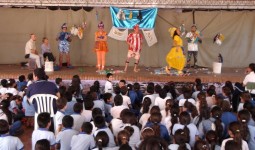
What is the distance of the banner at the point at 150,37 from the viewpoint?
11742 millimetres

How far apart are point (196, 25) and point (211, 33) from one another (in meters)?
0.54

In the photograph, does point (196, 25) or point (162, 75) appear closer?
point (162, 75)

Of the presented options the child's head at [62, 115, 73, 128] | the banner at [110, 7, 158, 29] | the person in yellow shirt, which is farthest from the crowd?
the banner at [110, 7, 158, 29]

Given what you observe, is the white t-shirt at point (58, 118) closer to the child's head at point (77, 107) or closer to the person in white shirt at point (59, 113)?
the person in white shirt at point (59, 113)

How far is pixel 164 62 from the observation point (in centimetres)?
1216

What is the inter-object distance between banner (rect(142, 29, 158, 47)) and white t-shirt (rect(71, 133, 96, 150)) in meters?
8.03

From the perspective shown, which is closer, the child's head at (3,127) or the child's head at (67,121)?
the child's head at (3,127)

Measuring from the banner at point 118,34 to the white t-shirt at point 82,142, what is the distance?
7.98 metres

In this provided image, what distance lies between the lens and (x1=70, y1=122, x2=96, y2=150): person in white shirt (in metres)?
3.96

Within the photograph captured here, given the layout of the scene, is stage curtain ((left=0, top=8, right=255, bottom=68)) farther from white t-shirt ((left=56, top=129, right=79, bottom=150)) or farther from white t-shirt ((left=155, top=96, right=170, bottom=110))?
white t-shirt ((left=56, top=129, right=79, bottom=150))

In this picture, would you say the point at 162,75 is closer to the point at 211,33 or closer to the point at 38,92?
the point at 211,33

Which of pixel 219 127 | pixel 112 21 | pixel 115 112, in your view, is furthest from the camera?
pixel 112 21

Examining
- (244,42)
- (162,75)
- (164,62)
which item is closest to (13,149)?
(162,75)

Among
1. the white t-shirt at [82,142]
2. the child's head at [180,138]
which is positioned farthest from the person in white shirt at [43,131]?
the child's head at [180,138]
